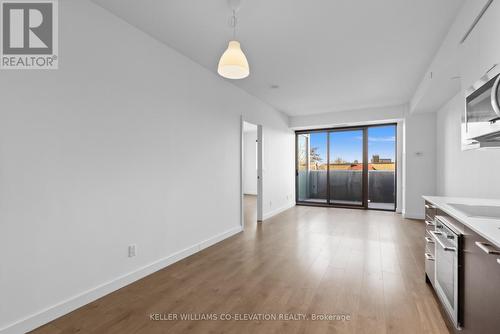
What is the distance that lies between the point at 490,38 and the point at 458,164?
3.18m

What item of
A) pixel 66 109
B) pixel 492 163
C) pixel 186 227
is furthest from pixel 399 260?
pixel 66 109

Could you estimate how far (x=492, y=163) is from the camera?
2783mm

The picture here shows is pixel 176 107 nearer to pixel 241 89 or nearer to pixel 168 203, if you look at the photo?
pixel 168 203

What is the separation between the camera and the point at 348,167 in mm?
7273

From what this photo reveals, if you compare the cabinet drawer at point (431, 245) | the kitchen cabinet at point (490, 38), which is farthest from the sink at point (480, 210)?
the kitchen cabinet at point (490, 38)

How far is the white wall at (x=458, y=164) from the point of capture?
111 inches

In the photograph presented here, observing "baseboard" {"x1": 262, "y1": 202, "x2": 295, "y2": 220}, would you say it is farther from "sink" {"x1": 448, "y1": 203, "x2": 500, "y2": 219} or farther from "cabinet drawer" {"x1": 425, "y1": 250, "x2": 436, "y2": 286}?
"sink" {"x1": 448, "y1": 203, "x2": 500, "y2": 219}

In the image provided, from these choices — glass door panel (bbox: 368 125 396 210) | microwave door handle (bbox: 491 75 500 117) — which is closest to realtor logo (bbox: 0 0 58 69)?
microwave door handle (bbox: 491 75 500 117)

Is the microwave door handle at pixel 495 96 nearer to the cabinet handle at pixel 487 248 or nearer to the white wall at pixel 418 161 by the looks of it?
the cabinet handle at pixel 487 248

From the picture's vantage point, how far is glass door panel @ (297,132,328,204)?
765 centimetres

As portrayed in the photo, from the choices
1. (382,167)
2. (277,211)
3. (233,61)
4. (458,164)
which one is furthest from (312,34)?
(382,167)

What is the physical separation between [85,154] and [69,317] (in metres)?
1.42

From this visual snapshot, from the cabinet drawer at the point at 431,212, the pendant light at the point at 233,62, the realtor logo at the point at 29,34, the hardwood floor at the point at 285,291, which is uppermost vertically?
the realtor logo at the point at 29,34

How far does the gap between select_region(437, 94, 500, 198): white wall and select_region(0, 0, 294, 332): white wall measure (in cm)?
318
